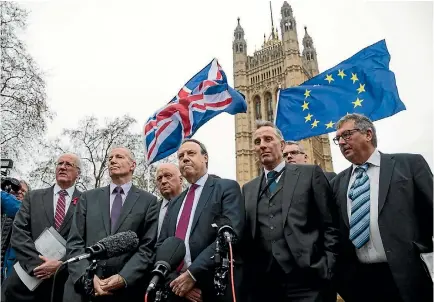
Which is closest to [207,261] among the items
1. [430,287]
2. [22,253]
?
[430,287]

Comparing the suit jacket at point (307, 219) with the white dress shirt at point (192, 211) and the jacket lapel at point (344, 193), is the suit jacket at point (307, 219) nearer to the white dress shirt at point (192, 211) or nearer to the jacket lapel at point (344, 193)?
the jacket lapel at point (344, 193)

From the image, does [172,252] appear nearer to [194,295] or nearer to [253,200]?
[194,295]

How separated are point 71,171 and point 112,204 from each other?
0.86 meters

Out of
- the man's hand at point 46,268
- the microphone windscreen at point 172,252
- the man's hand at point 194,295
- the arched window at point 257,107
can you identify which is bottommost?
the man's hand at point 194,295

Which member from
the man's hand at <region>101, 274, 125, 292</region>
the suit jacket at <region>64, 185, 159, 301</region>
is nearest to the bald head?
the suit jacket at <region>64, 185, 159, 301</region>

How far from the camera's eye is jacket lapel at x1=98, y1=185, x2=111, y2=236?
2.92m

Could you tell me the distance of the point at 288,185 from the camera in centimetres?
274

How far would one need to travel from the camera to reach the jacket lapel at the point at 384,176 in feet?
8.57

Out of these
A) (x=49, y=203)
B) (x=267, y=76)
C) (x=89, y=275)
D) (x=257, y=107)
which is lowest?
(x=89, y=275)

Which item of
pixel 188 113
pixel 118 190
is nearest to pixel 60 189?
pixel 118 190

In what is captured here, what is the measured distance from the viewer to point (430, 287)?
7.75ft

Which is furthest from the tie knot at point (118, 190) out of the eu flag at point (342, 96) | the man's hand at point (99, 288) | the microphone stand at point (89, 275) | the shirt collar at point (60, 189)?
the eu flag at point (342, 96)

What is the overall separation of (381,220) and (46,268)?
276cm

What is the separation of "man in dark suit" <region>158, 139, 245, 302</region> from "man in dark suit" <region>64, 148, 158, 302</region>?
215 mm
